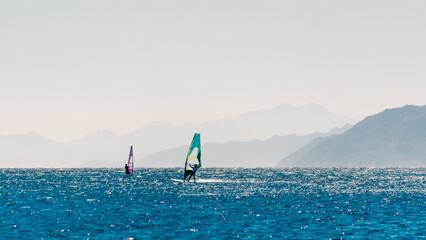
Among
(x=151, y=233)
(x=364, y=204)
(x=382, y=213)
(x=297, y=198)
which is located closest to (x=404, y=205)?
(x=364, y=204)

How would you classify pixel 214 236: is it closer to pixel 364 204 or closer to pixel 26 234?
pixel 26 234

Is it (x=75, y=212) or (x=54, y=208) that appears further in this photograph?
(x=54, y=208)

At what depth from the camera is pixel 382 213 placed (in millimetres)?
73250

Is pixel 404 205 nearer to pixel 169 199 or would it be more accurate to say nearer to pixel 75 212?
pixel 169 199

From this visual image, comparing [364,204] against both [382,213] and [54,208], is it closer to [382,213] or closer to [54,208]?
[382,213]

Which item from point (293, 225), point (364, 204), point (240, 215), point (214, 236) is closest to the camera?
point (214, 236)

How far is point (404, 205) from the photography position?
3319 inches

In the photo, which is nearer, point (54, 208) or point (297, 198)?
point (54, 208)

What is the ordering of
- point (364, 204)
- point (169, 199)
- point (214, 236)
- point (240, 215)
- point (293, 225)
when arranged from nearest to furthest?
point (214, 236) < point (293, 225) < point (240, 215) < point (364, 204) < point (169, 199)

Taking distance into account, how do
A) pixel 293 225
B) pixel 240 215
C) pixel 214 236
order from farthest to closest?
pixel 240 215 → pixel 293 225 → pixel 214 236

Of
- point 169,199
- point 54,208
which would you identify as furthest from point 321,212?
point 54,208

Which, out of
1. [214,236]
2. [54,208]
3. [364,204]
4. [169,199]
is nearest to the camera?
[214,236]

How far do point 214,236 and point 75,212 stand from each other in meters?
27.8

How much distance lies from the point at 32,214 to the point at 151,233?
23.5m
